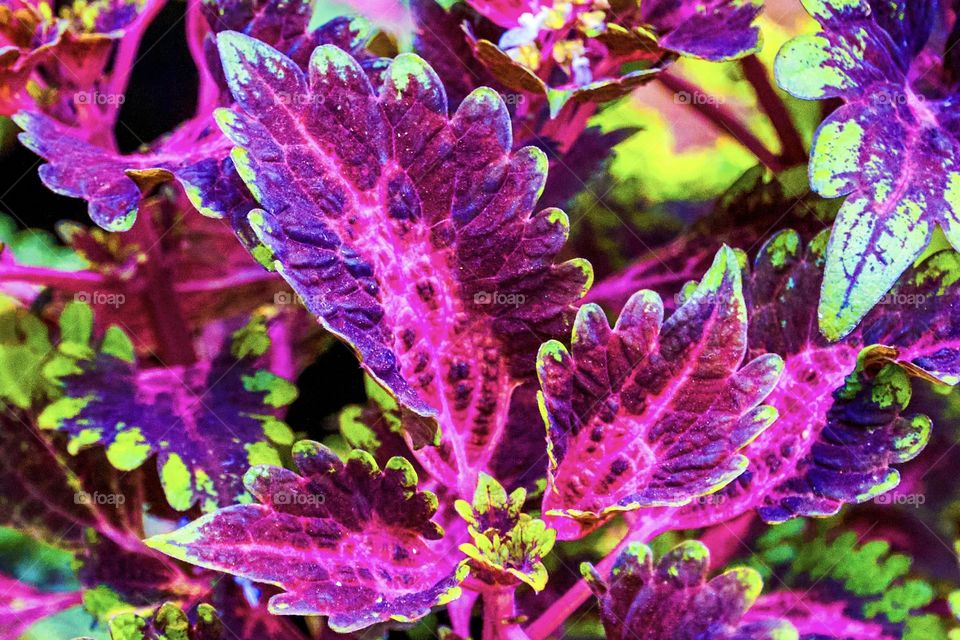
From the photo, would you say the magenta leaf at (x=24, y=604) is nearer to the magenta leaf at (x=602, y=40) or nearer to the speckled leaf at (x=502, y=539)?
the speckled leaf at (x=502, y=539)

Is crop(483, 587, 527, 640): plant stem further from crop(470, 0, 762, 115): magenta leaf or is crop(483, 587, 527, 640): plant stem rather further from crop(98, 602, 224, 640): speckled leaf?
crop(470, 0, 762, 115): magenta leaf

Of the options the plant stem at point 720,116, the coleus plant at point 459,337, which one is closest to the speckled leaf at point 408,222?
the coleus plant at point 459,337

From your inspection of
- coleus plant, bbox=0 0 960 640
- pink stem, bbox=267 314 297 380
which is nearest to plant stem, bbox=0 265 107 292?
coleus plant, bbox=0 0 960 640

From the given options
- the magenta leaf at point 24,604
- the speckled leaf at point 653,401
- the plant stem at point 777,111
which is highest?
the plant stem at point 777,111

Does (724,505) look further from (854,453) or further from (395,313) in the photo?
(395,313)

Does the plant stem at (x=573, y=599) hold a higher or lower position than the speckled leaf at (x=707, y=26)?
lower

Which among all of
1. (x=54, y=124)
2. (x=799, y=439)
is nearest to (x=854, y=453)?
(x=799, y=439)
